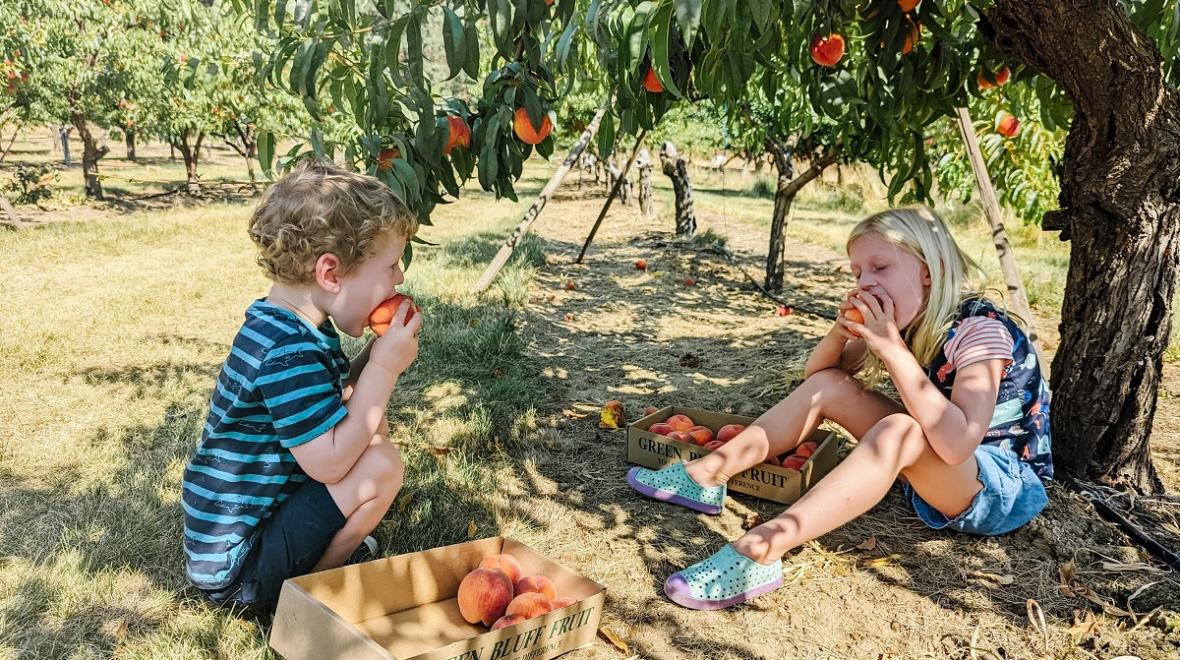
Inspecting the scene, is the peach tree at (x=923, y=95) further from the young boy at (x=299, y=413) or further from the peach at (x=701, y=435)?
the peach at (x=701, y=435)

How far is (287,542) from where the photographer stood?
1.91 metres

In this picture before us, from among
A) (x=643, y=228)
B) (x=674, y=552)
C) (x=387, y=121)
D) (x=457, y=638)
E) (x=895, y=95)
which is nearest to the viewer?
(x=457, y=638)

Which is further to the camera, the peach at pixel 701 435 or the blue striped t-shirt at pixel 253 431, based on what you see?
the peach at pixel 701 435

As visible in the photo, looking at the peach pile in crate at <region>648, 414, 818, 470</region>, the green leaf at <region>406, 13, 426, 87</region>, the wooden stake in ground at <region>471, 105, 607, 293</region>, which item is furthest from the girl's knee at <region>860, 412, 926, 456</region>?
the wooden stake in ground at <region>471, 105, 607, 293</region>

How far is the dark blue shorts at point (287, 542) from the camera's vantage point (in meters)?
1.91

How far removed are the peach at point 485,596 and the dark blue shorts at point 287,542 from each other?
356mm

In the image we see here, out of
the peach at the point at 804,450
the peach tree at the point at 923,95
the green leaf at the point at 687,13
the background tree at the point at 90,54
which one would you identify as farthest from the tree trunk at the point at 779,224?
the background tree at the point at 90,54

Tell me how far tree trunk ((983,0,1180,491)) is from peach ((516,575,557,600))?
75.4 inches

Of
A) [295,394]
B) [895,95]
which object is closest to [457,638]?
[295,394]

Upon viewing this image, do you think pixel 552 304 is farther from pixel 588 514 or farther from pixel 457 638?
pixel 457 638

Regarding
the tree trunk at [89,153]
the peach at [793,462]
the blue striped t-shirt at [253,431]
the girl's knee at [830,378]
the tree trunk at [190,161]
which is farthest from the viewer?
the tree trunk at [190,161]

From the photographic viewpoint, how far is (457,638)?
1.96 m

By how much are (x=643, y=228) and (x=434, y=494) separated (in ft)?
32.3

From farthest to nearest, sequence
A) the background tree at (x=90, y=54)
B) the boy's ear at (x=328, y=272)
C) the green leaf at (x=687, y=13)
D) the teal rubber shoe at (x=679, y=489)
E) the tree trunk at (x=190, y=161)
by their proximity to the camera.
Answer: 1. the tree trunk at (x=190, y=161)
2. the background tree at (x=90, y=54)
3. the teal rubber shoe at (x=679, y=489)
4. the boy's ear at (x=328, y=272)
5. the green leaf at (x=687, y=13)
